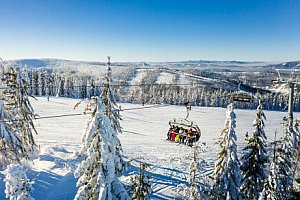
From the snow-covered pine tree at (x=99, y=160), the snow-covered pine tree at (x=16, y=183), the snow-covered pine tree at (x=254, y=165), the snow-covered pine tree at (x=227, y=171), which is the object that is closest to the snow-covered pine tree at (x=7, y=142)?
the snow-covered pine tree at (x=16, y=183)

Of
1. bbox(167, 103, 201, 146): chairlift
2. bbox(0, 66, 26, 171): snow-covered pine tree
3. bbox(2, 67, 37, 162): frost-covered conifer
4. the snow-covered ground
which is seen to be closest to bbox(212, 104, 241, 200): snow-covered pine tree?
the snow-covered ground

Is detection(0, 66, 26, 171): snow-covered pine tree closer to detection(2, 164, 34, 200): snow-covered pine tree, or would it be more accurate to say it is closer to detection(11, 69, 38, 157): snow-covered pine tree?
detection(11, 69, 38, 157): snow-covered pine tree

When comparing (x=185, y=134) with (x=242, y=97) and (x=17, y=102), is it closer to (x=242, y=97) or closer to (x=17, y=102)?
(x=242, y=97)

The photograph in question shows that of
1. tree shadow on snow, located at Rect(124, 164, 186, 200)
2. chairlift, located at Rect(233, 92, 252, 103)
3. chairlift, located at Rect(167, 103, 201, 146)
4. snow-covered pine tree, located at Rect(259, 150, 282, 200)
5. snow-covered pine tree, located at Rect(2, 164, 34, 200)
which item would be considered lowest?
tree shadow on snow, located at Rect(124, 164, 186, 200)

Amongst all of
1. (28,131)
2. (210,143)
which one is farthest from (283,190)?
(210,143)

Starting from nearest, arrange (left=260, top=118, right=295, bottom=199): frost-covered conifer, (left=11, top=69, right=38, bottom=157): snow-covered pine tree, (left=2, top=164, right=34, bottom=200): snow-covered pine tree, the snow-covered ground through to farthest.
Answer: (left=2, top=164, right=34, bottom=200): snow-covered pine tree, (left=260, top=118, right=295, bottom=199): frost-covered conifer, (left=11, top=69, right=38, bottom=157): snow-covered pine tree, the snow-covered ground

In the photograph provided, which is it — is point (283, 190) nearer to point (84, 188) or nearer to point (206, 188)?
point (206, 188)
